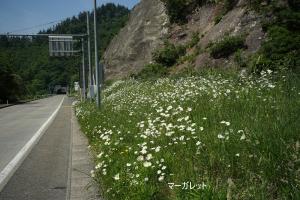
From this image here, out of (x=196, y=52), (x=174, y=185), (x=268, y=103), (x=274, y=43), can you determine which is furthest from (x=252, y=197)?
(x=196, y=52)

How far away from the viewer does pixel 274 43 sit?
Result: 1914 centimetres

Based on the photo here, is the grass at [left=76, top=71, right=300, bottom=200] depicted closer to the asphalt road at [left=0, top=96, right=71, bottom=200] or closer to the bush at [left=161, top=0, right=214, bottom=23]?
the asphalt road at [left=0, top=96, right=71, bottom=200]

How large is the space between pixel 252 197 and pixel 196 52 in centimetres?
2538

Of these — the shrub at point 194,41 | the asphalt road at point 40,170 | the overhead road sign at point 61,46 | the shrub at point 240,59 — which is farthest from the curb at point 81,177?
the overhead road sign at point 61,46

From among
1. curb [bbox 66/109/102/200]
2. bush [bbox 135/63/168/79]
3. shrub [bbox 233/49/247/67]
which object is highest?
shrub [bbox 233/49/247/67]

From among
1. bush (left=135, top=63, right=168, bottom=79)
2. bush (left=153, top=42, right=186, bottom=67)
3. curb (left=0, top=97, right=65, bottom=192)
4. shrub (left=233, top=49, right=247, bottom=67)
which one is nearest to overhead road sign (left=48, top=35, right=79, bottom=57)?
bush (left=135, top=63, right=168, bottom=79)

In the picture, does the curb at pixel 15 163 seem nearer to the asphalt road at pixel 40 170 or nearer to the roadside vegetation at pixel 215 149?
the asphalt road at pixel 40 170

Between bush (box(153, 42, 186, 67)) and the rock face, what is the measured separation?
882 cm

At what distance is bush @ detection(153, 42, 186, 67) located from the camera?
33.3 meters

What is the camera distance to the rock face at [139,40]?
4738 centimetres

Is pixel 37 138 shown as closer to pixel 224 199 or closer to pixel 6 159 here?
pixel 6 159

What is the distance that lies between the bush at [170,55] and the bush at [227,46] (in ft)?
26.0

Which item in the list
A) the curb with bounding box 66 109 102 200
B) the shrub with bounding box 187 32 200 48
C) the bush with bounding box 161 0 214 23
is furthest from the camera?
the bush with bounding box 161 0 214 23

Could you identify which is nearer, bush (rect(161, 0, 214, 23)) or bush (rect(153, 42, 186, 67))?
bush (rect(153, 42, 186, 67))
